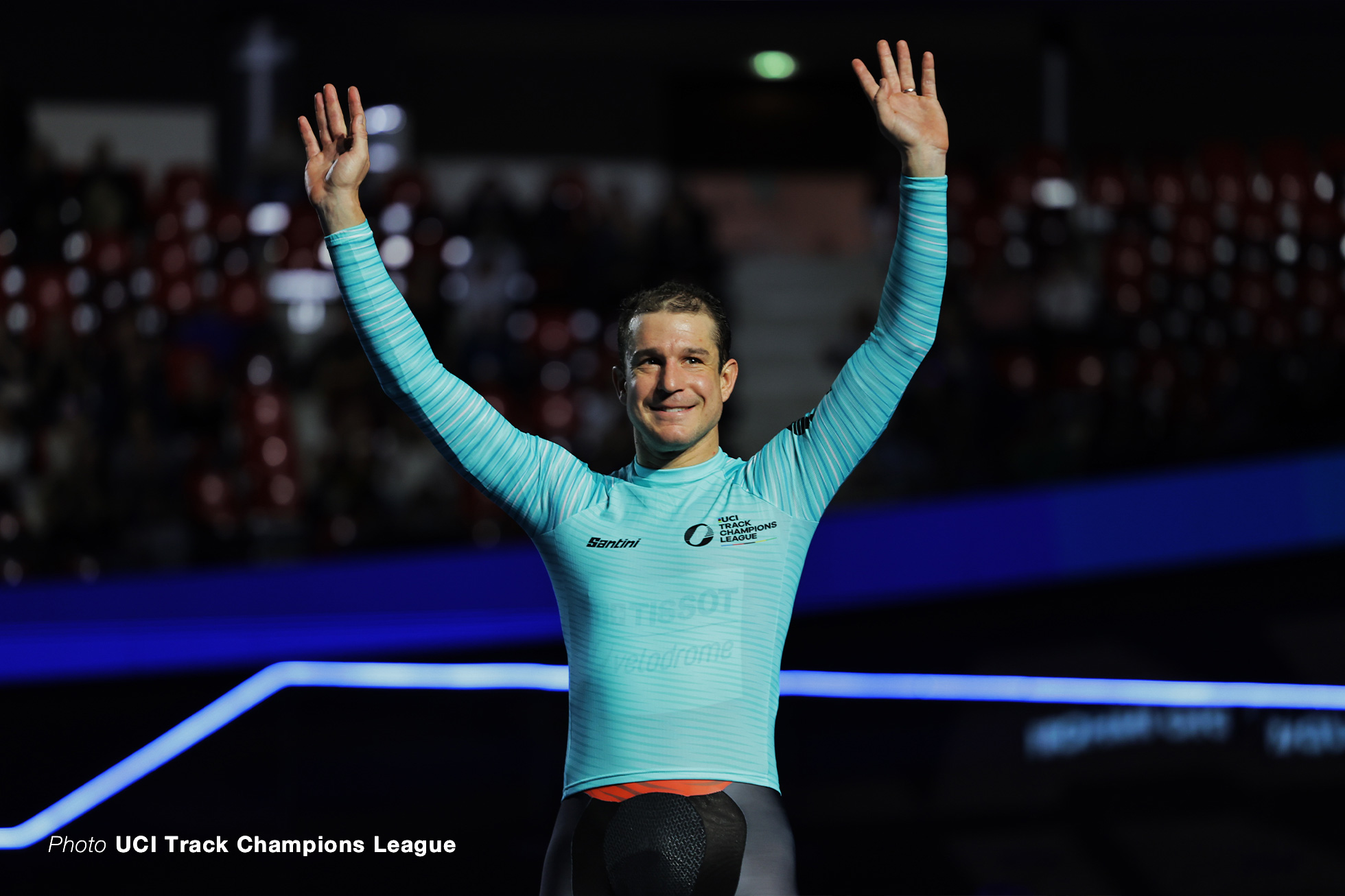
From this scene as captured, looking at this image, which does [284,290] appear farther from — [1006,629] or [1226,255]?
[1226,255]

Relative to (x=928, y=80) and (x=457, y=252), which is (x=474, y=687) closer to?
(x=928, y=80)

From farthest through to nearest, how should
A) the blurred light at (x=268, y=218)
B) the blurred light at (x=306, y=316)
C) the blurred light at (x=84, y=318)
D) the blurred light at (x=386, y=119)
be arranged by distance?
the blurred light at (x=386, y=119), the blurred light at (x=268, y=218), the blurred light at (x=306, y=316), the blurred light at (x=84, y=318)

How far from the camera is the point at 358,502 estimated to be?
20.7 feet

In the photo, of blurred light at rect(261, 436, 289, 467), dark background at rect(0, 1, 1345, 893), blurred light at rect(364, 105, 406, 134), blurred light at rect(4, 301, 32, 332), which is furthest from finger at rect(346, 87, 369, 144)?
blurred light at rect(364, 105, 406, 134)

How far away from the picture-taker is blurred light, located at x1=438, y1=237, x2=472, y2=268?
820cm

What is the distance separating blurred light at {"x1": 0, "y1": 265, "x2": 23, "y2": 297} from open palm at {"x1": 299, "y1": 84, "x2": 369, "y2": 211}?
262 inches

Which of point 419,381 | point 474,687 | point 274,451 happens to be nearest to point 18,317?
point 274,451

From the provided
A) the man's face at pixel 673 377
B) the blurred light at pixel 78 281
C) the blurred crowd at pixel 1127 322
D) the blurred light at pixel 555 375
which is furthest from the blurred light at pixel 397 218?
the man's face at pixel 673 377

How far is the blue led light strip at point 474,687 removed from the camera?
7.41ft

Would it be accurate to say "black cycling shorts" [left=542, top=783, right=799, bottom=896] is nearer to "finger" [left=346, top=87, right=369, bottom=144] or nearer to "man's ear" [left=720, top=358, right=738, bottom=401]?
"man's ear" [left=720, top=358, right=738, bottom=401]

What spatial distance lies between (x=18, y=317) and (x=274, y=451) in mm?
1844

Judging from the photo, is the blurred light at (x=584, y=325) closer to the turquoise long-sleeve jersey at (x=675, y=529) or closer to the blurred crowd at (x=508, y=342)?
the blurred crowd at (x=508, y=342)

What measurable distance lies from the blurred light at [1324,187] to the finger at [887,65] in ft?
27.2

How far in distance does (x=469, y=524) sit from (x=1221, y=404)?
3.29 meters
